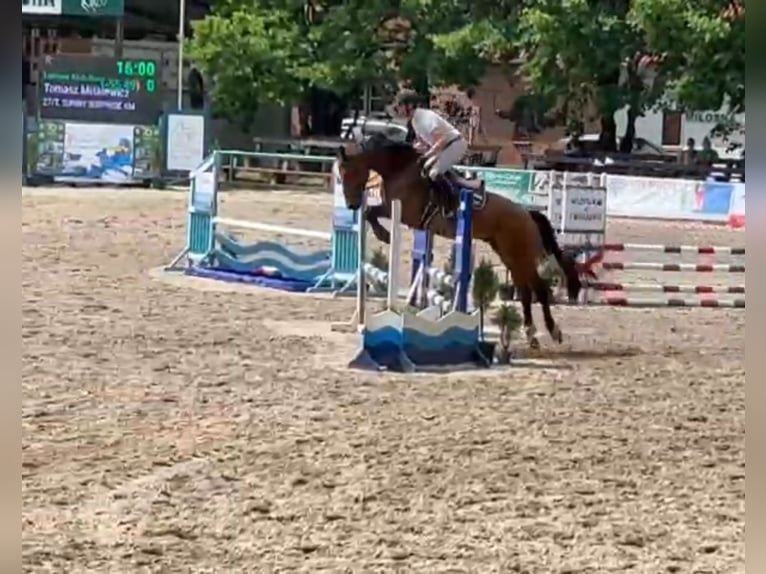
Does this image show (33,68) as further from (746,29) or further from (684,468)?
(746,29)

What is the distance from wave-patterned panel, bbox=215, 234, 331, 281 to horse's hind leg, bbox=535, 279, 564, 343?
292 cm

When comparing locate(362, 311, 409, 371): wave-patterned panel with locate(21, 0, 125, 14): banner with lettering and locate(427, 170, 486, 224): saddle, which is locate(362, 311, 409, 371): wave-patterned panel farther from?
locate(21, 0, 125, 14): banner with lettering

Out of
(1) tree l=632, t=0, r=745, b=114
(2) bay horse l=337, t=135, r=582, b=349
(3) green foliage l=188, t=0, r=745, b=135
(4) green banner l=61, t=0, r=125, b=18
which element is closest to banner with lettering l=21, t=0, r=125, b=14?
(4) green banner l=61, t=0, r=125, b=18

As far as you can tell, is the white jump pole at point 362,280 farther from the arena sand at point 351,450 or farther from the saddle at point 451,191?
the saddle at point 451,191

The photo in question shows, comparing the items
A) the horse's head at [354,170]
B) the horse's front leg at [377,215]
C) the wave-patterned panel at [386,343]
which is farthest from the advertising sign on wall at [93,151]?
the wave-patterned panel at [386,343]

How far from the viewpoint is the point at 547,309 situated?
8750 mm

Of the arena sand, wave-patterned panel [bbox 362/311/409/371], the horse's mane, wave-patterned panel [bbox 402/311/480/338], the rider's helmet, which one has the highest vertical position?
the rider's helmet

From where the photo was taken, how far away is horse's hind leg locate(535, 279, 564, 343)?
866 cm

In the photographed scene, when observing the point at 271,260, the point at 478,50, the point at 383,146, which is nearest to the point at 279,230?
the point at 271,260

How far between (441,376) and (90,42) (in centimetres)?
2646

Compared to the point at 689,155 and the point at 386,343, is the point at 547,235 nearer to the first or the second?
the point at 386,343

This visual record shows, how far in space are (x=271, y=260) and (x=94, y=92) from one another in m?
15.5

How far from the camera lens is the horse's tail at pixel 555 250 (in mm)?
8656

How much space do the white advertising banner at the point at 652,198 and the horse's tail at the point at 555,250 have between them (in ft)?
38.3
